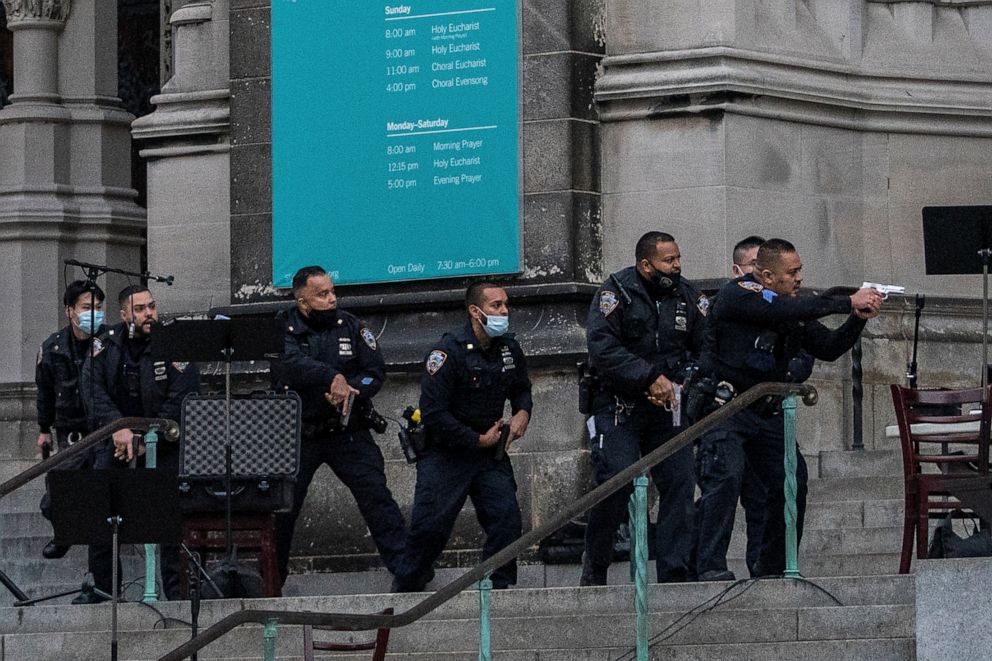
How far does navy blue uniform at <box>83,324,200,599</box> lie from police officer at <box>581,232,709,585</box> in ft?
9.75

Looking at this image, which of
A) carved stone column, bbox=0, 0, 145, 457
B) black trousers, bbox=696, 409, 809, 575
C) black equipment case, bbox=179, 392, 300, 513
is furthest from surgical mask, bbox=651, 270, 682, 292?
carved stone column, bbox=0, 0, 145, 457

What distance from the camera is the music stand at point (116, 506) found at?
13516 mm

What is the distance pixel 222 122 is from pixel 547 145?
280 cm

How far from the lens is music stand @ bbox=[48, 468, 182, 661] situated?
1352 cm

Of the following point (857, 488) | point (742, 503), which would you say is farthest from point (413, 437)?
point (857, 488)

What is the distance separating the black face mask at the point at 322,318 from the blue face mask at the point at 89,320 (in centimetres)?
178

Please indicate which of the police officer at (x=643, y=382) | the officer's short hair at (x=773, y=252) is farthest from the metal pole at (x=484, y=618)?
the officer's short hair at (x=773, y=252)

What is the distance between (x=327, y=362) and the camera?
622 inches

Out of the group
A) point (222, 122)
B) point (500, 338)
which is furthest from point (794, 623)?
point (222, 122)

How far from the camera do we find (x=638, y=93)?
17.2 meters

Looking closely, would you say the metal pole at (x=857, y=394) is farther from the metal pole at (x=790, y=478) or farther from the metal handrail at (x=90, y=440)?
the metal handrail at (x=90, y=440)

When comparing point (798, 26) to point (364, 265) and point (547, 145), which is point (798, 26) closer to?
point (547, 145)

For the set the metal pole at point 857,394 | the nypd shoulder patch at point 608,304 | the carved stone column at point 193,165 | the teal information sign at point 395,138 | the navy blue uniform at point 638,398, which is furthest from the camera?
the carved stone column at point 193,165

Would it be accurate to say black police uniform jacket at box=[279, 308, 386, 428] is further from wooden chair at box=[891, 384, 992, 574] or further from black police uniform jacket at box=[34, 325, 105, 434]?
wooden chair at box=[891, 384, 992, 574]
